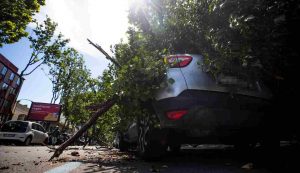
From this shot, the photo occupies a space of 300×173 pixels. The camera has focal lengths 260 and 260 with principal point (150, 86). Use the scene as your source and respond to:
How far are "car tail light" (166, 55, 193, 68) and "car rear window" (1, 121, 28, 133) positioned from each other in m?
13.3

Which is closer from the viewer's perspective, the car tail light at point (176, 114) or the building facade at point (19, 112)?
the car tail light at point (176, 114)

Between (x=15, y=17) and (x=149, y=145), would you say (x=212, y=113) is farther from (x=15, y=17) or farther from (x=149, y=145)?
(x=15, y=17)

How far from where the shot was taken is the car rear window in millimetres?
14480

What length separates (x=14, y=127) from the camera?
47.9ft

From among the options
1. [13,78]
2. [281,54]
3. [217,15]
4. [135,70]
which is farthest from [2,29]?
[13,78]

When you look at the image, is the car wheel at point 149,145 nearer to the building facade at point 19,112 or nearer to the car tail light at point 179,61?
the car tail light at point 179,61

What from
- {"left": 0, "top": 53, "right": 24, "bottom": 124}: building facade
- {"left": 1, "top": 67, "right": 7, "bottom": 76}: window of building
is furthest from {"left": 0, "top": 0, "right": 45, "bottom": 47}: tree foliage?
{"left": 1, "top": 67, "right": 7, "bottom": 76}: window of building


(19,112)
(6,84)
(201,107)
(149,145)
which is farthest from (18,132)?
(19,112)

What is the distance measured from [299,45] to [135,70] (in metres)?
2.71

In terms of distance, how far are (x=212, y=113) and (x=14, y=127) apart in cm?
1399

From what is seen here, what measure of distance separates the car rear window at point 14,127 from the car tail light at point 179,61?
43.7 feet

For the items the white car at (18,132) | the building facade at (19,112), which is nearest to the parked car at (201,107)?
the white car at (18,132)

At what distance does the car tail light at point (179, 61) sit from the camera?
392 cm

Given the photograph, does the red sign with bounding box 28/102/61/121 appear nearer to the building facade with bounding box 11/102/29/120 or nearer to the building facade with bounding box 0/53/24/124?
the building facade with bounding box 0/53/24/124
